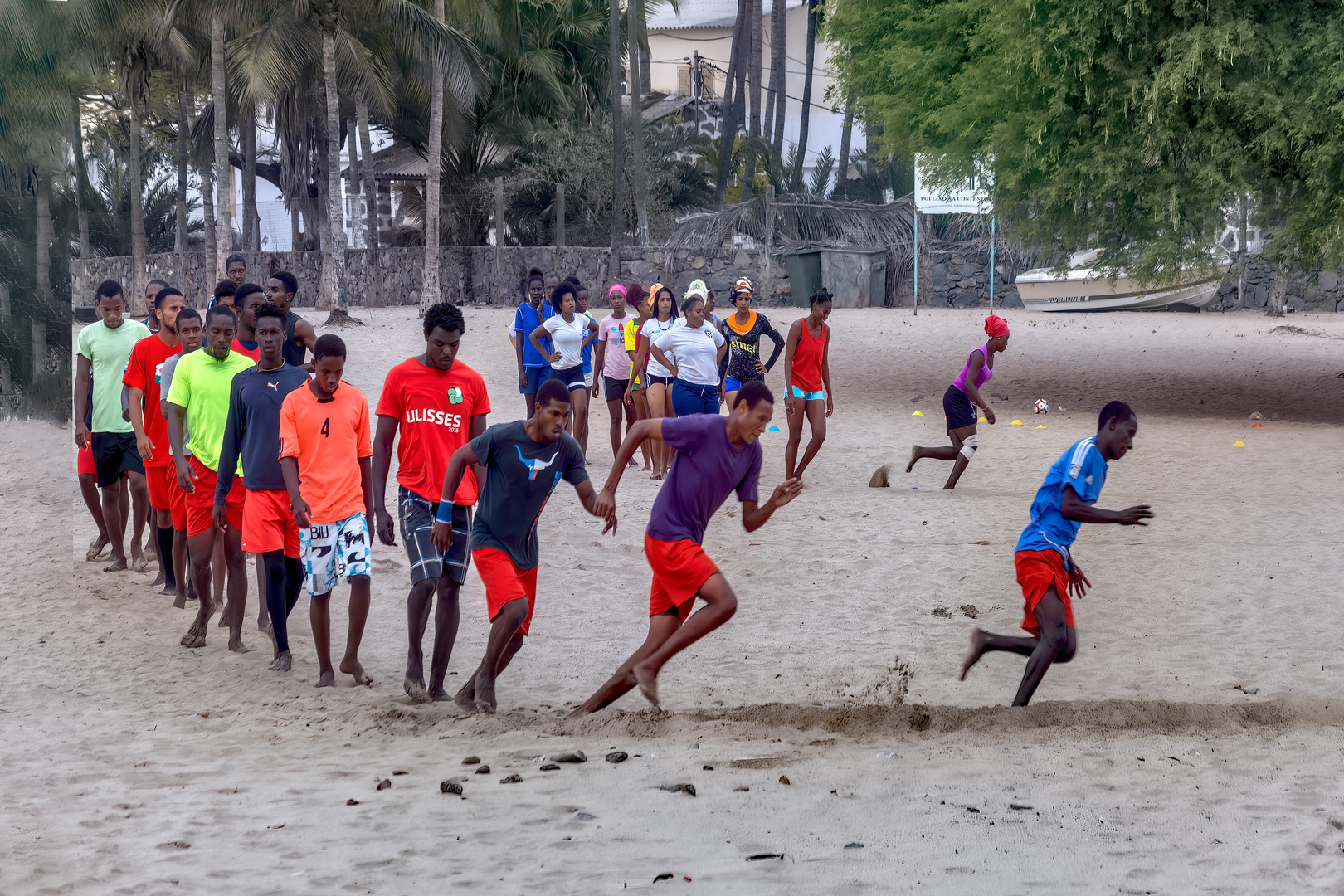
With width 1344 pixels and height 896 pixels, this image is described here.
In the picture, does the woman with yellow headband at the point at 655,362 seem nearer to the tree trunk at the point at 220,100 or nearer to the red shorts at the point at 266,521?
the red shorts at the point at 266,521

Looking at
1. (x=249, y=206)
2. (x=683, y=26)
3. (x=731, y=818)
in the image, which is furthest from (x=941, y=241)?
(x=731, y=818)

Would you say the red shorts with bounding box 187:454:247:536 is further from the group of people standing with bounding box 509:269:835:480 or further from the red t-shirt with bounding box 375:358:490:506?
the group of people standing with bounding box 509:269:835:480

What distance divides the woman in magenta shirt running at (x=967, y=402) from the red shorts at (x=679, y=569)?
566 centimetres

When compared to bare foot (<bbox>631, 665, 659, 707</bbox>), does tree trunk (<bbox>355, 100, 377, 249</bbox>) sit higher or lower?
higher

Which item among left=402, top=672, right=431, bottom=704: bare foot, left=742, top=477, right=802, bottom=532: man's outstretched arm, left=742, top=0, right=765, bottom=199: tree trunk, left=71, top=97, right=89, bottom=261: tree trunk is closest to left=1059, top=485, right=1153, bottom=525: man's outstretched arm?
left=742, top=477, right=802, bottom=532: man's outstretched arm

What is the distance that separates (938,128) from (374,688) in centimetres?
1397

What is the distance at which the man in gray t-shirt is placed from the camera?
5578 mm

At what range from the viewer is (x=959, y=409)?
36.3 ft

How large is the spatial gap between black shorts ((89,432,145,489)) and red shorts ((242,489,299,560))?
2628 mm

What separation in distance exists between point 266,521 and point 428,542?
3.34 feet

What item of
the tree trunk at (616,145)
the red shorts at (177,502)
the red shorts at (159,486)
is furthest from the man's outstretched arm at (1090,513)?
the tree trunk at (616,145)

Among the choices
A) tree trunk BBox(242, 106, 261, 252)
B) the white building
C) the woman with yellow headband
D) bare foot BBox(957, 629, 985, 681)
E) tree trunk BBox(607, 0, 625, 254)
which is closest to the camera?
bare foot BBox(957, 629, 985, 681)

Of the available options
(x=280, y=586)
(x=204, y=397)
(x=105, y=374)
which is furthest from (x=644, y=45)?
(x=280, y=586)

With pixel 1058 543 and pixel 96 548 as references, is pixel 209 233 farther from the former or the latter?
pixel 1058 543
